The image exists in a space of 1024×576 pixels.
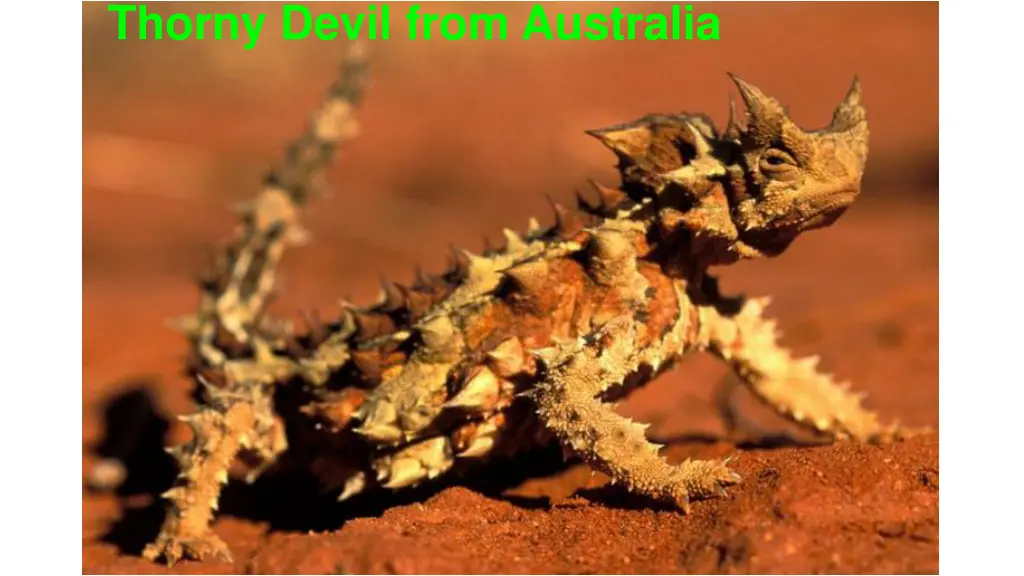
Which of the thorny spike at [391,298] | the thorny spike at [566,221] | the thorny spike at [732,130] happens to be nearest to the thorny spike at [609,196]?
the thorny spike at [566,221]

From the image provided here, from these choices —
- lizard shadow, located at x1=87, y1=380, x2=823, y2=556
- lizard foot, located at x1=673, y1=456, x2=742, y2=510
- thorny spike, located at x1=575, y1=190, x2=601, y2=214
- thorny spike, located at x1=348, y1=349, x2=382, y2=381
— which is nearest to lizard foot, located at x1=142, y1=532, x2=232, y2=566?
lizard shadow, located at x1=87, y1=380, x2=823, y2=556

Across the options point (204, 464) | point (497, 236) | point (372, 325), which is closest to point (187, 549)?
point (204, 464)

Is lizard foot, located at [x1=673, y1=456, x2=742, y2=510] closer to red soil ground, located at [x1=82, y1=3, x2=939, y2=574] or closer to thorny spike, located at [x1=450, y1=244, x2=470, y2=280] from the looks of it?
red soil ground, located at [x1=82, y1=3, x2=939, y2=574]

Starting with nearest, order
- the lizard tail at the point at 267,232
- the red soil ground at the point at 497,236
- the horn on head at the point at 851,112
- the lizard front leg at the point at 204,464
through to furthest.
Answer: the red soil ground at the point at 497,236, the horn on head at the point at 851,112, the lizard front leg at the point at 204,464, the lizard tail at the point at 267,232

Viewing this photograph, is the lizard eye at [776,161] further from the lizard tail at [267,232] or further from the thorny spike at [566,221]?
the lizard tail at [267,232]

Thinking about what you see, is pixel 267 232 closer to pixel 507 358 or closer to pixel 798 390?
pixel 507 358

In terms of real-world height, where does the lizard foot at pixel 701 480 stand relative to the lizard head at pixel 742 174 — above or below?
below

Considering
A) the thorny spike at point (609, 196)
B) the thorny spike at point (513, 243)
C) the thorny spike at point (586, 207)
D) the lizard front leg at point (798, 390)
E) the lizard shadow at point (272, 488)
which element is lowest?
the lizard shadow at point (272, 488)

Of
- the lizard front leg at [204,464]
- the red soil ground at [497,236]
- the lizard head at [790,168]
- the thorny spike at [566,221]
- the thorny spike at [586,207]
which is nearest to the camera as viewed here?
the red soil ground at [497,236]
